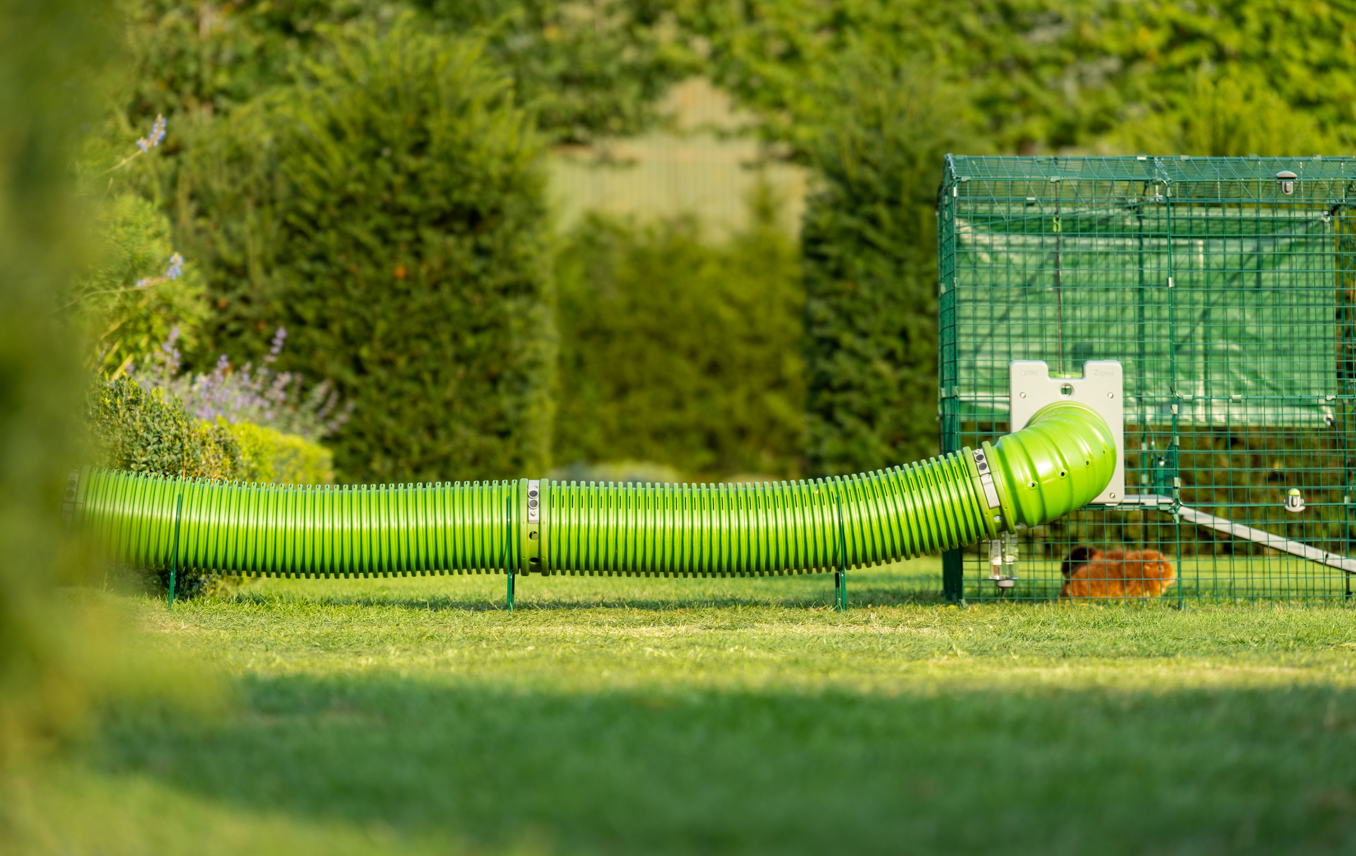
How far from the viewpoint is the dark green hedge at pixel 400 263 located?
11000mm

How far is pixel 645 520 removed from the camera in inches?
252

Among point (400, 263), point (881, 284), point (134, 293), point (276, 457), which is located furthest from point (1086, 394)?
point (134, 293)

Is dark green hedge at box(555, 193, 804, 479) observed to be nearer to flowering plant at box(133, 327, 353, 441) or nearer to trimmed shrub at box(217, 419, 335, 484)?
flowering plant at box(133, 327, 353, 441)

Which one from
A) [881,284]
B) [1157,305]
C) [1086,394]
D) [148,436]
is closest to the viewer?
[148,436]

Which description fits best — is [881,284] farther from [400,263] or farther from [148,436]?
[148,436]

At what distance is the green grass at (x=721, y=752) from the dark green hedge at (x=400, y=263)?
5.84 metres

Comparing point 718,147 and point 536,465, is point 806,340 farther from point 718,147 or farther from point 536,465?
point 718,147

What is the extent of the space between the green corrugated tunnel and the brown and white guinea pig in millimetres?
937

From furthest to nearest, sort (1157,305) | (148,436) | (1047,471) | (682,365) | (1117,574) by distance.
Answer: (682,365) < (1157,305) < (1117,574) < (148,436) < (1047,471)

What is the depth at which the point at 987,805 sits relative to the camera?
2803 millimetres

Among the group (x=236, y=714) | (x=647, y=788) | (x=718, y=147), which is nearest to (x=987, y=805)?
(x=647, y=788)

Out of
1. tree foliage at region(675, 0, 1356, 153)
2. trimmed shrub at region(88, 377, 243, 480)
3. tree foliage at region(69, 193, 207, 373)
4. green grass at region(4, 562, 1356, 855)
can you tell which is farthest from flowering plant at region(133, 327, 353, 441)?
tree foliage at region(675, 0, 1356, 153)

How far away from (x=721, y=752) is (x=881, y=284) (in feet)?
29.6

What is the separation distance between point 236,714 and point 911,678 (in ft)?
6.67
